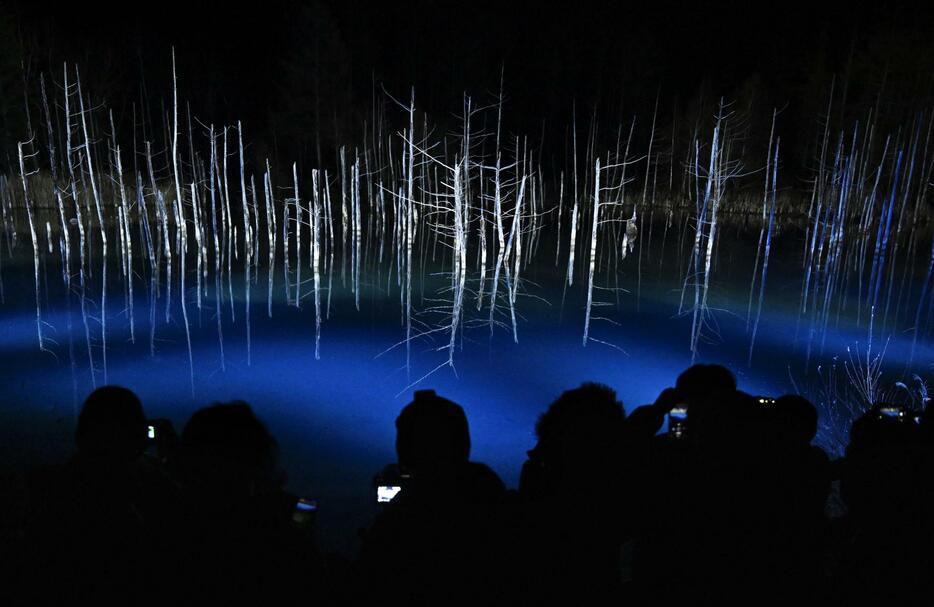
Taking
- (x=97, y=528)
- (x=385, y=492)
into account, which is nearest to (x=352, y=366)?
(x=385, y=492)

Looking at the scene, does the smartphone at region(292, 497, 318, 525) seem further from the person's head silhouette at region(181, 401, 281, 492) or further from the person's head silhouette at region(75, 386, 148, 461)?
the person's head silhouette at region(75, 386, 148, 461)

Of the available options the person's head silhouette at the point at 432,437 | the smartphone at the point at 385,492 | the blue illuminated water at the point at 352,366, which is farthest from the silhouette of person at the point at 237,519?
the blue illuminated water at the point at 352,366

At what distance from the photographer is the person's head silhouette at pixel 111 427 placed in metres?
2.08

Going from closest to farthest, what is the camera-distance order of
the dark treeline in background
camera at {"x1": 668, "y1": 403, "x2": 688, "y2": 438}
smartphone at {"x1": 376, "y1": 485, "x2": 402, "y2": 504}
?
smartphone at {"x1": 376, "y1": 485, "x2": 402, "y2": 504}
camera at {"x1": 668, "y1": 403, "x2": 688, "y2": 438}
the dark treeline in background

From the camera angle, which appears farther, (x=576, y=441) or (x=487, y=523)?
(x=576, y=441)

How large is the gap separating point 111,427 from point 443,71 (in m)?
34.7

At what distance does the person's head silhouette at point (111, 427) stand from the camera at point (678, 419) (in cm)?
216

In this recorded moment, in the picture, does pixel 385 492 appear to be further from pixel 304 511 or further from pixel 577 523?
pixel 577 523

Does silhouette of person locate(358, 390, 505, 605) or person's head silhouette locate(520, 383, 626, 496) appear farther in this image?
person's head silhouette locate(520, 383, 626, 496)

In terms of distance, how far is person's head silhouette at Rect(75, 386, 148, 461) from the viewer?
2.08 metres

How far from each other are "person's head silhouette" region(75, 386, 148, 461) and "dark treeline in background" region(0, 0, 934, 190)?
2139 cm

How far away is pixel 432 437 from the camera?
2053 millimetres

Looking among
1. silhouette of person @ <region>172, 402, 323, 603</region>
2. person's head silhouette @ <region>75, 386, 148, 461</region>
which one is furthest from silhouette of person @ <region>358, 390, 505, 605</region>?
person's head silhouette @ <region>75, 386, 148, 461</region>

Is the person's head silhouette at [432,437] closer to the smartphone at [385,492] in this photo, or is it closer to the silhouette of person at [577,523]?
→ the silhouette of person at [577,523]
